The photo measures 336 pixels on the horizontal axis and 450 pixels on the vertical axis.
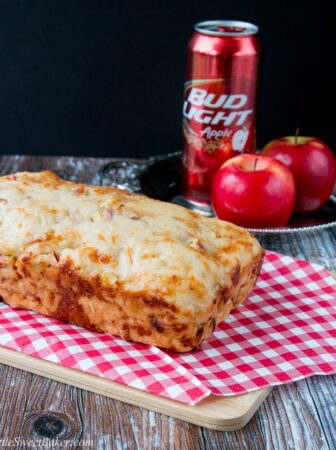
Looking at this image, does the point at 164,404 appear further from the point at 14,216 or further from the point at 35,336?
the point at 14,216

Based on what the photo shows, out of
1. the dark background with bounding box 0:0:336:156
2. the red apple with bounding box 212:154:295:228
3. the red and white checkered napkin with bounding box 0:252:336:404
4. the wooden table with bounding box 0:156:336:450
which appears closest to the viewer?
the wooden table with bounding box 0:156:336:450

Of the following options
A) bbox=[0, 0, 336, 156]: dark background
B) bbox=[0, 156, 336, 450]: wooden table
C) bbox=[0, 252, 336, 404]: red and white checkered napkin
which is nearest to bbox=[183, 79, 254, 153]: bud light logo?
bbox=[0, 0, 336, 156]: dark background

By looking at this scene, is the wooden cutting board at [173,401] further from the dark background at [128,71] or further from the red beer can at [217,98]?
the dark background at [128,71]

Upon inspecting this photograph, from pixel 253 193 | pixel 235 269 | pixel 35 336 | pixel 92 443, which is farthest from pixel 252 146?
pixel 92 443

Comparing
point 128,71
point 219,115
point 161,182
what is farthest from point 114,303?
point 128,71

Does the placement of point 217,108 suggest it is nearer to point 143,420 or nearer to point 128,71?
point 128,71

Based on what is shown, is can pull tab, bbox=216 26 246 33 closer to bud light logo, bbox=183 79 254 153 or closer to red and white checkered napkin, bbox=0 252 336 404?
bud light logo, bbox=183 79 254 153
